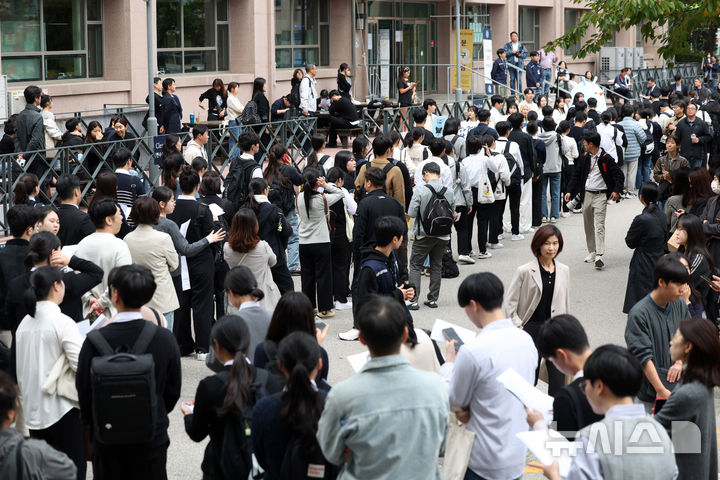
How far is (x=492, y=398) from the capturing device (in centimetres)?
469

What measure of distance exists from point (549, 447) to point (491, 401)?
2.26 ft

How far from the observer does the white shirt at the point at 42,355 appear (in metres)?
5.47

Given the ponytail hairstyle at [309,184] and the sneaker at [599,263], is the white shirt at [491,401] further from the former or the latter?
the sneaker at [599,263]

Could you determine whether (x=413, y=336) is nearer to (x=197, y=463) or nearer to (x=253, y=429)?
(x=253, y=429)

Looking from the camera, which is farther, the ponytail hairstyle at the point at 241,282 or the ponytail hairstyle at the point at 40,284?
the ponytail hairstyle at the point at 241,282

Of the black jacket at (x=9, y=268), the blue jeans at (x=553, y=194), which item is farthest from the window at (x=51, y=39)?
the black jacket at (x=9, y=268)

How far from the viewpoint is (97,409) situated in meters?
4.73

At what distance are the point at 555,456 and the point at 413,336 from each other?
4.55 ft

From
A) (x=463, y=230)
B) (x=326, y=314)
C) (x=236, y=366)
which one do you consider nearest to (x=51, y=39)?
(x=463, y=230)

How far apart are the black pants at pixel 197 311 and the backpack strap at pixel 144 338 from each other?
3.85 metres

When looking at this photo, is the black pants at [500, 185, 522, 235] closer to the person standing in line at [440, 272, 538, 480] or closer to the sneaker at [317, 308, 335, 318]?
the sneaker at [317, 308, 335, 318]

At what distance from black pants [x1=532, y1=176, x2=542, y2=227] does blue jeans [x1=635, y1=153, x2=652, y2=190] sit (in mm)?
3791

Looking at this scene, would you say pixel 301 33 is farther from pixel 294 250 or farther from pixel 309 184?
pixel 309 184

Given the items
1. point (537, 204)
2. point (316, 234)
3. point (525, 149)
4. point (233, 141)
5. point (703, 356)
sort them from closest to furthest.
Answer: point (703, 356), point (316, 234), point (525, 149), point (537, 204), point (233, 141)
